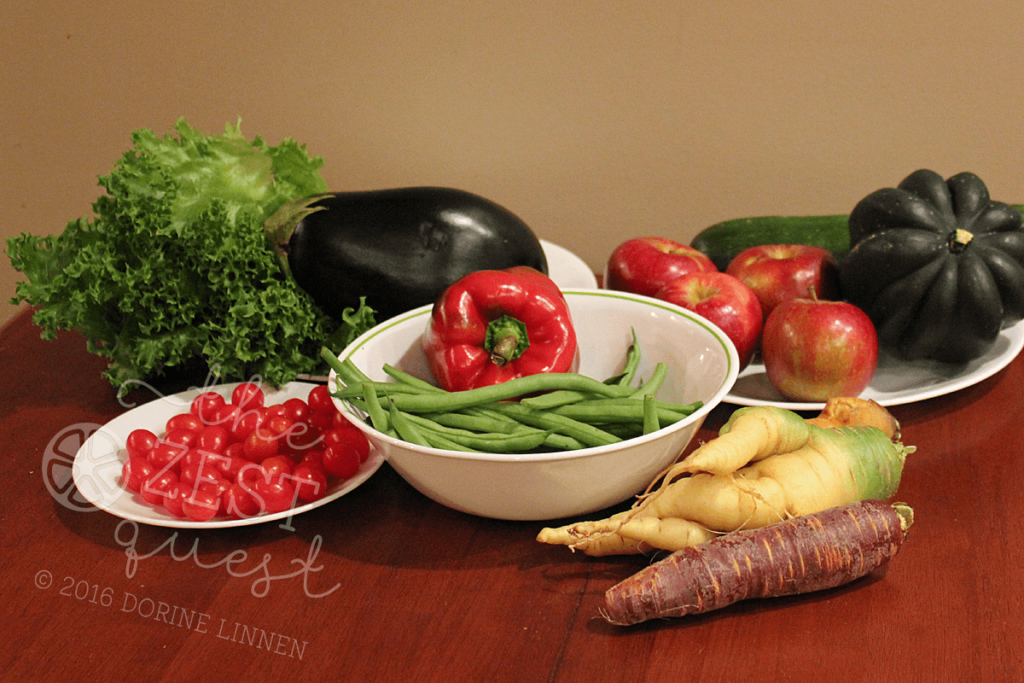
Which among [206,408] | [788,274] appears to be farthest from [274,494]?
[788,274]

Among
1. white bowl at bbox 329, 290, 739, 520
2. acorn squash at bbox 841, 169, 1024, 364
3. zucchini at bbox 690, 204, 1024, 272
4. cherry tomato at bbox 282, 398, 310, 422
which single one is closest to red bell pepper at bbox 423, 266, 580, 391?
white bowl at bbox 329, 290, 739, 520

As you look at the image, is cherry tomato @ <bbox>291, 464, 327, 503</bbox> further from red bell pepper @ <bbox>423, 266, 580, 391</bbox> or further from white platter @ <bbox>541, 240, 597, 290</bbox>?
white platter @ <bbox>541, 240, 597, 290</bbox>

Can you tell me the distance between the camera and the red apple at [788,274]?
4.72 ft

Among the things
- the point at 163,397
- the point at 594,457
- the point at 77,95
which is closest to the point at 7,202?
the point at 77,95

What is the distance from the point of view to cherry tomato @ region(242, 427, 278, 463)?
1.08 metres

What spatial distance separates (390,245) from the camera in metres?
1.41

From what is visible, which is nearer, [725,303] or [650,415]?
[650,415]

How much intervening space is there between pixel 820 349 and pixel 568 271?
0.56m

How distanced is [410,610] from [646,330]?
55cm

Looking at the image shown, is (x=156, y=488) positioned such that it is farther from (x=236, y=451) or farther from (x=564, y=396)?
(x=564, y=396)

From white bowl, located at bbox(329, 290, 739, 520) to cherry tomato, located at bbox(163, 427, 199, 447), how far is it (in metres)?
0.24

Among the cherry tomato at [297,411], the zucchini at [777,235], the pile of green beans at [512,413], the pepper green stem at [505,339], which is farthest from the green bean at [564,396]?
the zucchini at [777,235]

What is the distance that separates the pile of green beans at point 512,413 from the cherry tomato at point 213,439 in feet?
0.65

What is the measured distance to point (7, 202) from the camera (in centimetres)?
261
